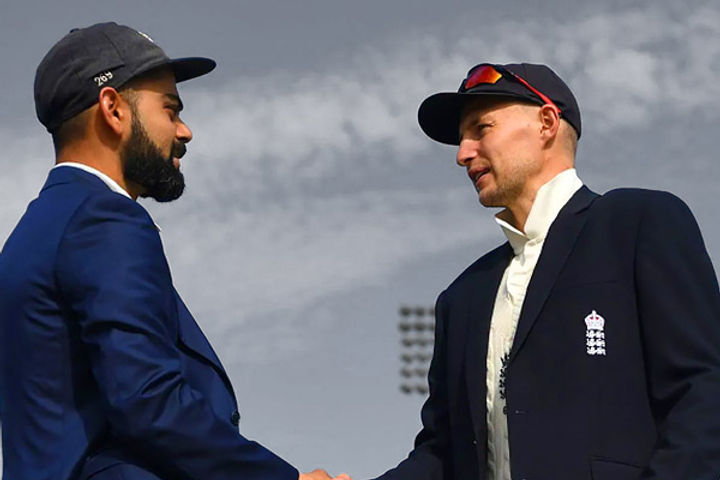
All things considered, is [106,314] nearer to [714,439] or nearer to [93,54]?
[93,54]

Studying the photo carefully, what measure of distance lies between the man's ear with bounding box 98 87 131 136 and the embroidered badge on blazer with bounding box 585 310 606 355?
226 centimetres

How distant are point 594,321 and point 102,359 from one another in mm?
2328

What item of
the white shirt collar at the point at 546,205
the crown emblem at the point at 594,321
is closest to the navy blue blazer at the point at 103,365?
the crown emblem at the point at 594,321

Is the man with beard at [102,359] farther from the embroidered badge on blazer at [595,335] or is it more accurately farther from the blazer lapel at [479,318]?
the embroidered badge on blazer at [595,335]

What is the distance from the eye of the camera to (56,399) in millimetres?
4133

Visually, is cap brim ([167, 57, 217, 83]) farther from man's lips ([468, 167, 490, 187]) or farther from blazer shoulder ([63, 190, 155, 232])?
man's lips ([468, 167, 490, 187])

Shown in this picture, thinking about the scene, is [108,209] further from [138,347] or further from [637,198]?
[637,198]

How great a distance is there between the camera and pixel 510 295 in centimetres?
569

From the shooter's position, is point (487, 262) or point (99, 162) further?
point (487, 262)

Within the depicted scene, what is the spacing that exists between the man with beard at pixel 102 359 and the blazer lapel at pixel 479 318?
→ 1.45 m

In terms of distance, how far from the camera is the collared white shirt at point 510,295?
543cm

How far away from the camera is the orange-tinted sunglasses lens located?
5996 millimetres

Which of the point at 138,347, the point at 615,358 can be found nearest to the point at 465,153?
the point at 615,358

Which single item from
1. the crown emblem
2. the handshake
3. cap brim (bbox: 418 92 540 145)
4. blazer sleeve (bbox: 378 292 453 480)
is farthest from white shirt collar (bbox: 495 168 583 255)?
the handshake
